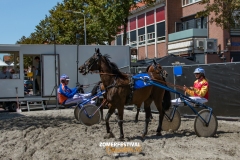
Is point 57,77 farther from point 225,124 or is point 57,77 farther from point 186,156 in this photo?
point 186,156

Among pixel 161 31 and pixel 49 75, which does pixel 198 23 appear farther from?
pixel 49 75

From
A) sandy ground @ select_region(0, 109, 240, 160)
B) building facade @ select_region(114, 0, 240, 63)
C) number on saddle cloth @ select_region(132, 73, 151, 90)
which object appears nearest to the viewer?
sandy ground @ select_region(0, 109, 240, 160)

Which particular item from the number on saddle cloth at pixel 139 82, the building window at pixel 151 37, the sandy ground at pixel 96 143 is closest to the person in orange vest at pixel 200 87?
the sandy ground at pixel 96 143

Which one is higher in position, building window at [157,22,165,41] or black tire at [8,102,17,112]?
building window at [157,22,165,41]

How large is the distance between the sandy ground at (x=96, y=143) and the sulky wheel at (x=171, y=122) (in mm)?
220

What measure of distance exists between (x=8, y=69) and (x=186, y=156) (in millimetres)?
13520

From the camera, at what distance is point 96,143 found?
859cm

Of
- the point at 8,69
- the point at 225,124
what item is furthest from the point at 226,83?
the point at 8,69

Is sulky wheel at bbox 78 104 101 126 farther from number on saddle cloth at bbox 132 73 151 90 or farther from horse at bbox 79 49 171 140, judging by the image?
number on saddle cloth at bbox 132 73 151 90

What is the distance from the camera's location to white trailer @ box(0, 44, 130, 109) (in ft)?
60.7

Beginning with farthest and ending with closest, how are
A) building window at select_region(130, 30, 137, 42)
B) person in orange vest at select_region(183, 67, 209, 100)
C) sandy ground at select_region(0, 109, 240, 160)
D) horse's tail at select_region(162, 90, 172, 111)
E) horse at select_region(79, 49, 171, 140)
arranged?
building window at select_region(130, 30, 137, 42)
person in orange vest at select_region(183, 67, 209, 100)
horse's tail at select_region(162, 90, 172, 111)
horse at select_region(79, 49, 171, 140)
sandy ground at select_region(0, 109, 240, 160)

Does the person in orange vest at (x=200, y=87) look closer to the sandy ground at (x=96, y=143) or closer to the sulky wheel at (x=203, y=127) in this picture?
the sulky wheel at (x=203, y=127)

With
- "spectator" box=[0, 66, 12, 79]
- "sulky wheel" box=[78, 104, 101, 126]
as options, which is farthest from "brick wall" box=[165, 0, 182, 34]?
"sulky wheel" box=[78, 104, 101, 126]

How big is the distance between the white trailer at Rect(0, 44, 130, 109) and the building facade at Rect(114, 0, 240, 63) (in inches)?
254
